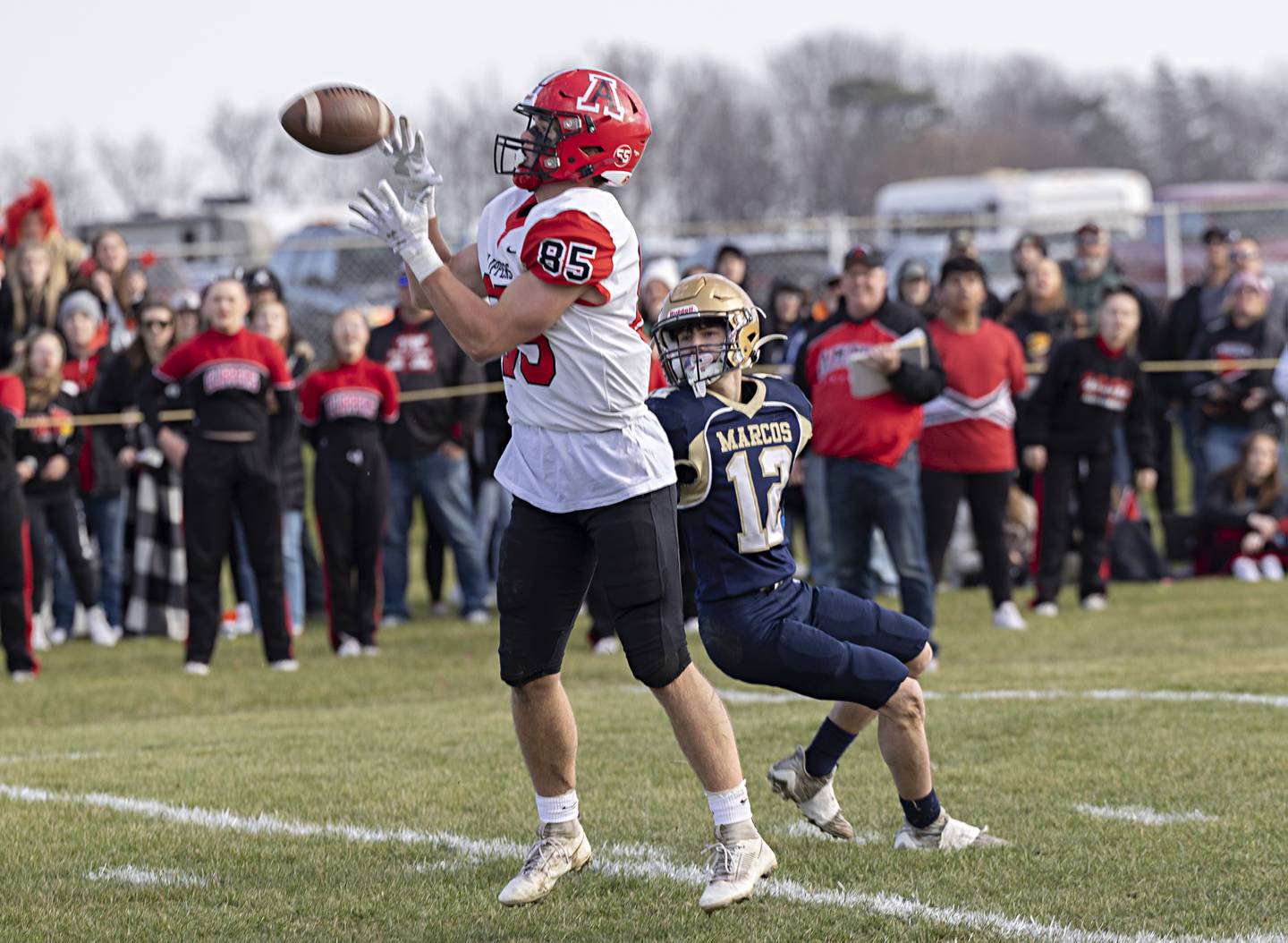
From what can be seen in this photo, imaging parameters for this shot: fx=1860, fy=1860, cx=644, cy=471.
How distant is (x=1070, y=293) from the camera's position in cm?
1361

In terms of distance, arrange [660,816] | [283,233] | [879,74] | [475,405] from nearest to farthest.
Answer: [660,816] → [475,405] → [283,233] → [879,74]

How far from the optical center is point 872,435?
9078 millimetres

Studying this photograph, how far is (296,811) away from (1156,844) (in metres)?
2.63

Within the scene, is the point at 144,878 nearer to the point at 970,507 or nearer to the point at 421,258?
the point at 421,258

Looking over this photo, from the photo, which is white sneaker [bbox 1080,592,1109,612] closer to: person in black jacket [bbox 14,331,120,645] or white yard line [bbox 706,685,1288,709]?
white yard line [bbox 706,685,1288,709]

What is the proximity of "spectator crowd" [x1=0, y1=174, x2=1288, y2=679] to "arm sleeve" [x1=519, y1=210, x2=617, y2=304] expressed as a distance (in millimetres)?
4603

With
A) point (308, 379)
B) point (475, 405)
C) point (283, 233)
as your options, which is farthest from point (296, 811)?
point (283, 233)

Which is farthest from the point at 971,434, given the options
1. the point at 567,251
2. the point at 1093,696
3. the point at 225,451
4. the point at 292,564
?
the point at 567,251

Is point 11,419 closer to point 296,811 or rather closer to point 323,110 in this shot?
point 296,811

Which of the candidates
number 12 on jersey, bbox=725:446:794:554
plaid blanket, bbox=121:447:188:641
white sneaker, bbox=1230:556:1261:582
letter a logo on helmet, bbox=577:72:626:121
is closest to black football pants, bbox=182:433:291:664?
plaid blanket, bbox=121:447:188:641

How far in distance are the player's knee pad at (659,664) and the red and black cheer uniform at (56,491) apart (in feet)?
22.2

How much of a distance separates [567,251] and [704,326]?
784 millimetres

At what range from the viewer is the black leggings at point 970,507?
10.2m

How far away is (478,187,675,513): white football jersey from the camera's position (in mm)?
4582
